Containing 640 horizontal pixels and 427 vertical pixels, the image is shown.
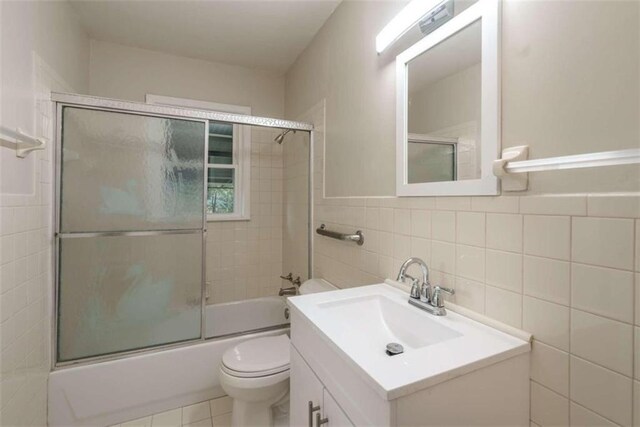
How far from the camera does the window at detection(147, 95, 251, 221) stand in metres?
2.76

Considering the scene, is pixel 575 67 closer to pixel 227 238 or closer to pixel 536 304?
pixel 536 304

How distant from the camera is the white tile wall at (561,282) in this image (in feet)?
2.14

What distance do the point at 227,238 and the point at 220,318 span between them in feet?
2.37

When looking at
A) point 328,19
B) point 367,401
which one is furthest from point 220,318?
point 328,19

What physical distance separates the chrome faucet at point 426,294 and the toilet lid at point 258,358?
32.9 inches

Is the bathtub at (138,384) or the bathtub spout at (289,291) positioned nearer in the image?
the bathtub at (138,384)

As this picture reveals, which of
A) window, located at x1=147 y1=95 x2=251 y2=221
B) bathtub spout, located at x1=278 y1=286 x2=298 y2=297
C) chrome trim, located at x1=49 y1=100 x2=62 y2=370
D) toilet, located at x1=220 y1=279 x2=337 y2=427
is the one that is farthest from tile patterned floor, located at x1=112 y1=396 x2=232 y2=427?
window, located at x1=147 y1=95 x2=251 y2=221

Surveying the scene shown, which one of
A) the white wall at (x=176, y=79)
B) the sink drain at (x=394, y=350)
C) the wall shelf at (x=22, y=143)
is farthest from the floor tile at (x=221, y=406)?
the white wall at (x=176, y=79)

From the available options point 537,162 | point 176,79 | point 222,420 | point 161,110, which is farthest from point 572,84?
point 176,79

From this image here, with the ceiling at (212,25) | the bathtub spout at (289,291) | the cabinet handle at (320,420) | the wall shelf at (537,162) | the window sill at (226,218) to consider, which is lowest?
the bathtub spout at (289,291)

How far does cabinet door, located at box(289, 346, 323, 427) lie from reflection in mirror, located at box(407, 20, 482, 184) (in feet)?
2.85

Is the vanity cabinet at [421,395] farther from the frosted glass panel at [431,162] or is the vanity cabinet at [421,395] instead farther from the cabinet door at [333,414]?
the frosted glass panel at [431,162]

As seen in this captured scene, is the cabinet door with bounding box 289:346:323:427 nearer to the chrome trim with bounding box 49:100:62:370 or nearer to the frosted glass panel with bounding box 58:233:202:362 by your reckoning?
the frosted glass panel with bounding box 58:233:202:362

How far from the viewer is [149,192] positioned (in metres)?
1.77
